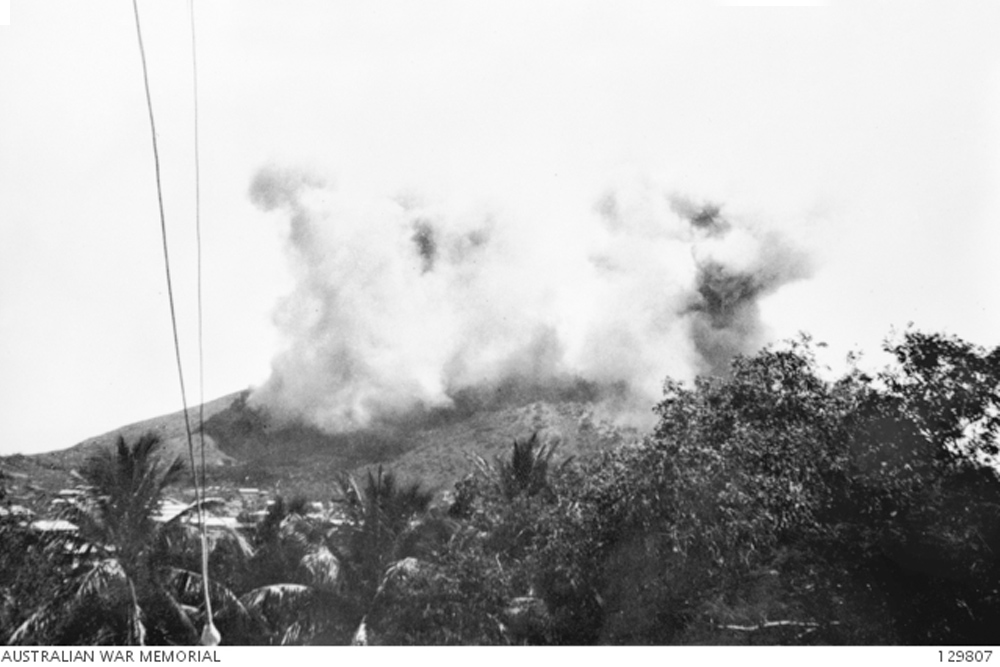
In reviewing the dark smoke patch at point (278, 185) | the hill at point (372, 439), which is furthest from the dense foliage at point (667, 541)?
the dark smoke patch at point (278, 185)

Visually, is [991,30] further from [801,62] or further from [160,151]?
[160,151]

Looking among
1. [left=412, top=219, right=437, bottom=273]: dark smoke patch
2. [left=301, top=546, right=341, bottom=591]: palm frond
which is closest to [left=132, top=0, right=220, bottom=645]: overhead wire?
[left=301, top=546, right=341, bottom=591]: palm frond

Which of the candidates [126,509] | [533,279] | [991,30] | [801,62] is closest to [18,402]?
[126,509]

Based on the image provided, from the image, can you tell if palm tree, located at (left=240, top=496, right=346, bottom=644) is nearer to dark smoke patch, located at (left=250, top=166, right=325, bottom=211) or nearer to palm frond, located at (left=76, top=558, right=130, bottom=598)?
palm frond, located at (left=76, top=558, right=130, bottom=598)
